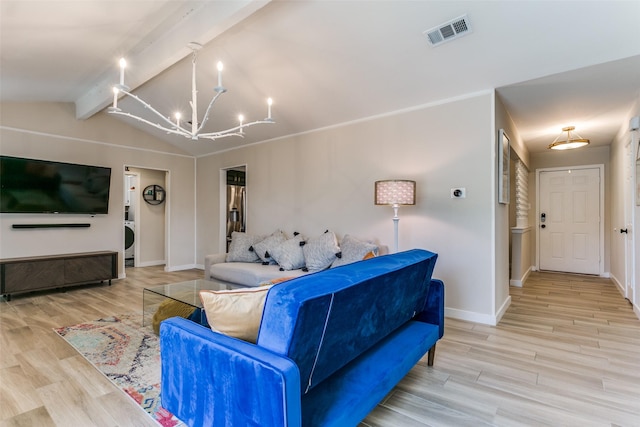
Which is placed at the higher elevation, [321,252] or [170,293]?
[321,252]

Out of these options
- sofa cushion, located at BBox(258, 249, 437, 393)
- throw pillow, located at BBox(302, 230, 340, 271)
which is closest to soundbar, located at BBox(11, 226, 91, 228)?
throw pillow, located at BBox(302, 230, 340, 271)

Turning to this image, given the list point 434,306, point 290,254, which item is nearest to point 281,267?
point 290,254

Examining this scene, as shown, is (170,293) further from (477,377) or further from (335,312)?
(477,377)

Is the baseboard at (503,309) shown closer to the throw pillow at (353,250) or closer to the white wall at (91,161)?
the throw pillow at (353,250)

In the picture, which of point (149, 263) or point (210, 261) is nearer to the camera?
point (210, 261)

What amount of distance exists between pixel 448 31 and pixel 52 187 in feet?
18.6

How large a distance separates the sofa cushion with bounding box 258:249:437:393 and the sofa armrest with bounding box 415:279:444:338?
431 mm

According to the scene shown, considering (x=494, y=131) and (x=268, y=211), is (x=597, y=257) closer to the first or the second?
(x=494, y=131)

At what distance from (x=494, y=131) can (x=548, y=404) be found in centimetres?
243

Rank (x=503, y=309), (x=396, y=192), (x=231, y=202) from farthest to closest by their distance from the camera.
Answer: (x=231, y=202)
(x=503, y=309)
(x=396, y=192)

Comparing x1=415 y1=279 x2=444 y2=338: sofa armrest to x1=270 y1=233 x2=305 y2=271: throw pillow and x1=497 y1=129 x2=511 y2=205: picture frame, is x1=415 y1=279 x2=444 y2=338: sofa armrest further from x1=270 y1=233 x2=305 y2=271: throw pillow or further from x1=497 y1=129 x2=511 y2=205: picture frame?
x1=270 y1=233 x2=305 y2=271: throw pillow

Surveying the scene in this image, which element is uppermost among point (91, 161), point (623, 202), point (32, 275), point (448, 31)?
point (448, 31)

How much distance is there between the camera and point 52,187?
15.6 ft

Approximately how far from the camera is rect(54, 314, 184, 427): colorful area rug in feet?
6.35
